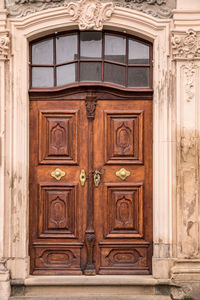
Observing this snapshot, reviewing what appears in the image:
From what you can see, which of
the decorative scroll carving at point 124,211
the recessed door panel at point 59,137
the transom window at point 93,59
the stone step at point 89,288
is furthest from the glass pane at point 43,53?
the stone step at point 89,288

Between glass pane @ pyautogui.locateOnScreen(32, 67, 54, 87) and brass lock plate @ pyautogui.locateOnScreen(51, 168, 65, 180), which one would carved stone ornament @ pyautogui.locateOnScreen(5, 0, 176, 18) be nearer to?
glass pane @ pyautogui.locateOnScreen(32, 67, 54, 87)

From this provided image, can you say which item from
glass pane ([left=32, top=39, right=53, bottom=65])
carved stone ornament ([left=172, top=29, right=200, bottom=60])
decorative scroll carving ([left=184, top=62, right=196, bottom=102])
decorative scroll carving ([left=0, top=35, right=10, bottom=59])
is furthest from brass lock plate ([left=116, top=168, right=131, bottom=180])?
decorative scroll carving ([left=0, top=35, right=10, bottom=59])

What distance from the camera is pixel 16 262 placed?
6.77 meters

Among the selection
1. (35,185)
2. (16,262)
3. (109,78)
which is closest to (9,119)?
(35,185)

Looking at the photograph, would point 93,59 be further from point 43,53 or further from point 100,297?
point 100,297

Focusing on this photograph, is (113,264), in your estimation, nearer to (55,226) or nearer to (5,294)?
(55,226)

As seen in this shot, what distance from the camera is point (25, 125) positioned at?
22.5ft

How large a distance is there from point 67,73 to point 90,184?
156cm

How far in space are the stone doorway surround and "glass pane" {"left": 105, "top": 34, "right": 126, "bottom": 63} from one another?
0.22m

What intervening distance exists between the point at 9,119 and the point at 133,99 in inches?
67.3

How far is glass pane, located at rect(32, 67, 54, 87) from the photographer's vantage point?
7043 mm

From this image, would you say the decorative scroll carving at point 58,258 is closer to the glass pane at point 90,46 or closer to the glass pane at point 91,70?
the glass pane at point 91,70

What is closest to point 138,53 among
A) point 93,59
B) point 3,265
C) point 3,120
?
point 93,59

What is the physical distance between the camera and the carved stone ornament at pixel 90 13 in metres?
6.80
